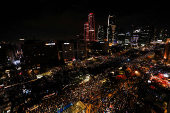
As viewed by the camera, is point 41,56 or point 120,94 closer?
point 120,94

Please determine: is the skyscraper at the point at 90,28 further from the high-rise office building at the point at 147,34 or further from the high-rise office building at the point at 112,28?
the high-rise office building at the point at 147,34

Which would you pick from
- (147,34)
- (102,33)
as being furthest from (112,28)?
(147,34)

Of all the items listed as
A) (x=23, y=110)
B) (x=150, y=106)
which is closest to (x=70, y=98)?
(x=23, y=110)

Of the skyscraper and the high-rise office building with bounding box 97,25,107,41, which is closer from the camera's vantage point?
the skyscraper

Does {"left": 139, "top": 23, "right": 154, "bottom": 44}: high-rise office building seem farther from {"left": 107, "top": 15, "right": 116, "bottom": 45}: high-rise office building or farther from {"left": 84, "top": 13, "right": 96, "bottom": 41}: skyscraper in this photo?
{"left": 84, "top": 13, "right": 96, "bottom": 41}: skyscraper

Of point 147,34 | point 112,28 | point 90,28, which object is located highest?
point 112,28

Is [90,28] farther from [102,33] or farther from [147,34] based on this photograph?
[147,34]

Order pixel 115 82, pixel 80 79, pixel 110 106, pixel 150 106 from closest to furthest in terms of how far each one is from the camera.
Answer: pixel 150 106, pixel 110 106, pixel 115 82, pixel 80 79

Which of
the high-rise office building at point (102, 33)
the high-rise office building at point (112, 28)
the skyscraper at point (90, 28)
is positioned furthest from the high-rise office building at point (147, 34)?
the skyscraper at point (90, 28)

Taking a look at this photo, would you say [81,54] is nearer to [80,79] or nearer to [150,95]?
[80,79]

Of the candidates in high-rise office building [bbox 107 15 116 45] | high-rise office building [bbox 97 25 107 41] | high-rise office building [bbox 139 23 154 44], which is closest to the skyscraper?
high-rise office building [bbox 107 15 116 45]

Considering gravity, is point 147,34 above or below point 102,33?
below
